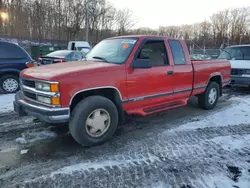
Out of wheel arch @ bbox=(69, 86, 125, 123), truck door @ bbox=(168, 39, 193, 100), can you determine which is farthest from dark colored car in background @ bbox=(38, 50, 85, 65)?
wheel arch @ bbox=(69, 86, 125, 123)

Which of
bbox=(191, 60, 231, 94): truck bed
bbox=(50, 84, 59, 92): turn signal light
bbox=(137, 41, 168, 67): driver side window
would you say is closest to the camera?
bbox=(50, 84, 59, 92): turn signal light

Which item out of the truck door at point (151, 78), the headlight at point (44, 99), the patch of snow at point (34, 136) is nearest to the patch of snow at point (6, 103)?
the patch of snow at point (34, 136)

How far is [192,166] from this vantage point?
3.11 m

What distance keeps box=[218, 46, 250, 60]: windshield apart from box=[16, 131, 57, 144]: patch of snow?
8277mm

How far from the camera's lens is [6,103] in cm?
624

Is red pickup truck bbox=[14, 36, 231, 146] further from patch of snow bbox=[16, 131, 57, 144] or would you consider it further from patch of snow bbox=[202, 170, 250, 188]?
patch of snow bbox=[202, 170, 250, 188]

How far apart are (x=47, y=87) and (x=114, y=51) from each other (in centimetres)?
164

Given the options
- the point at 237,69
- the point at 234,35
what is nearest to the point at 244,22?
the point at 234,35

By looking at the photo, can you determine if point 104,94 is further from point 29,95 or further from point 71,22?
point 71,22

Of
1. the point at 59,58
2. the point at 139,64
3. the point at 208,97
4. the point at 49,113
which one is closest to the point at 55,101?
the point at 49,113

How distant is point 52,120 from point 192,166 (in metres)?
2.22

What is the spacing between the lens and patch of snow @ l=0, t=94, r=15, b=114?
565 cm

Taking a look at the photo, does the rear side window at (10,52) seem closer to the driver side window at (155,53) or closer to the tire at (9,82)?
the tire at (9,82)

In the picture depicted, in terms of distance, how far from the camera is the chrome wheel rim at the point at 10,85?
7.46m
